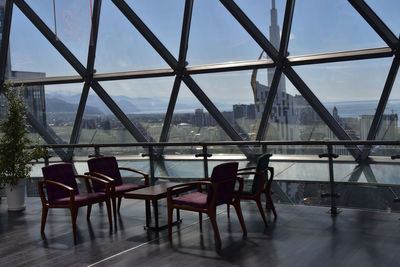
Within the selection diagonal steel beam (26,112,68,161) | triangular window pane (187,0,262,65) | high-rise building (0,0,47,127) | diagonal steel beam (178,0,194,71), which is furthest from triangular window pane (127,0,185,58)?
diagonal steel beam (26,112,68,161)

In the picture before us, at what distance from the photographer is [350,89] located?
28.7 ft

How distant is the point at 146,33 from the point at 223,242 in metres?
6.39

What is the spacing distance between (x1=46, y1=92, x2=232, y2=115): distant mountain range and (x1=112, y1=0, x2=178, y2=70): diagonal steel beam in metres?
0.99

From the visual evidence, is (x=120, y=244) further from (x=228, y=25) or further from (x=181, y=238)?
(x=228, y=25)

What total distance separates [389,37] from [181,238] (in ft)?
17.1

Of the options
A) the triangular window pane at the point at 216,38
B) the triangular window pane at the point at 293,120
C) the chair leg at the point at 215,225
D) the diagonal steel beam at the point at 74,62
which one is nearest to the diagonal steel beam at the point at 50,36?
the diagonal steel beam at the point at 74,62

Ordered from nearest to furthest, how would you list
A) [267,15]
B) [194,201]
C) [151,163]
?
[194,201]
[151,163]
[267,15]

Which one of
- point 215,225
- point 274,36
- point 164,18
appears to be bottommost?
point 215,225

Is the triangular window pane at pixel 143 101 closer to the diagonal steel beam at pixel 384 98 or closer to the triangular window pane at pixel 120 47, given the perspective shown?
the triangular window pane at pixel 120 47

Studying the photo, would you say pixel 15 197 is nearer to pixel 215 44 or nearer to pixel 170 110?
pixel 170 110

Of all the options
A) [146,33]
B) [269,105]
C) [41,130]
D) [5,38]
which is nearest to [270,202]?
[269,105]

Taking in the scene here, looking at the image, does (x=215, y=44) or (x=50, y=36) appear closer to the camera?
(x=215, y=44)

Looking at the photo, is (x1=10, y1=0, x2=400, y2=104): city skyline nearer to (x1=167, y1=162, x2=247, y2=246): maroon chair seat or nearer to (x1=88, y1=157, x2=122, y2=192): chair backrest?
(x1=88, y1=157, x2=122, y2=192): chair backrest

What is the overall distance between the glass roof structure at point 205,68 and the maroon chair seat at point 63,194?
235 cm
